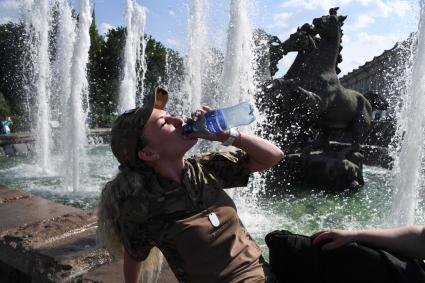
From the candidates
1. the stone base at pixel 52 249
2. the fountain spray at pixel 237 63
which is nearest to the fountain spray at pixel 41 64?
the fountain spray at pixel 237 63

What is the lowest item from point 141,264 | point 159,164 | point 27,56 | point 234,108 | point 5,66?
point 141,264

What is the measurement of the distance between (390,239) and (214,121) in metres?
0.78

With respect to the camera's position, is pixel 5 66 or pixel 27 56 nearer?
pixel 27 56

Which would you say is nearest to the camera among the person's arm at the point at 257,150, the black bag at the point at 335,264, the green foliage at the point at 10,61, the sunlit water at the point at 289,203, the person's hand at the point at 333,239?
the black bag at the point at 335,264

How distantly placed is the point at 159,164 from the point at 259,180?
18.9 ft

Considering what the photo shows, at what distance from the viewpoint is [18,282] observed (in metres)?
2.76

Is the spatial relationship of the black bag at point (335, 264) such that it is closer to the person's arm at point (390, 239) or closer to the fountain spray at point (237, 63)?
the person's arm at point (390, 239)

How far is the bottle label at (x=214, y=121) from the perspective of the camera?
1.74 m

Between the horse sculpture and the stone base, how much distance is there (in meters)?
5.68

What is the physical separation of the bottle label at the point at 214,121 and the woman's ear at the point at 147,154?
234 millimetres

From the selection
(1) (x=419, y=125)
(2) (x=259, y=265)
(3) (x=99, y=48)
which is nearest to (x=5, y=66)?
(3) (x=99, y=48)

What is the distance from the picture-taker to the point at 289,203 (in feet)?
22.1

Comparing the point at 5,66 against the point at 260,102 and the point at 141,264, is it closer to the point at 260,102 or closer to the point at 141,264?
the point at 260,102

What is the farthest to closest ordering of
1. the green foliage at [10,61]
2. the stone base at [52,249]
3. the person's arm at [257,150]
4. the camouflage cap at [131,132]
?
the green foliage at [10,61]
the stone base at [52,249]
the person's arm at [257,150]
the camouflage cap at [131,132]
